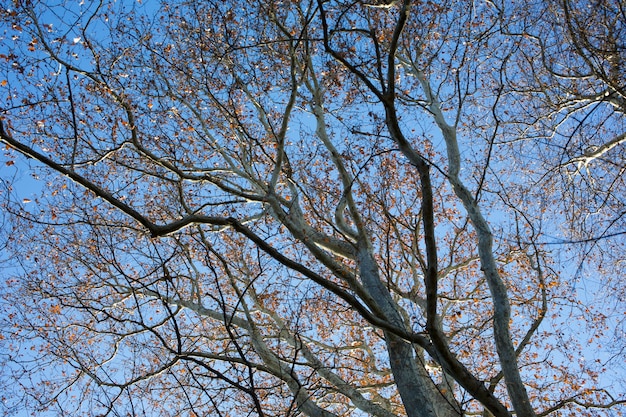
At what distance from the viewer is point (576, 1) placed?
17.0 ft

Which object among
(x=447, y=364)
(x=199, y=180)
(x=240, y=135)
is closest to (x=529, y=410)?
(x=447, y=364)

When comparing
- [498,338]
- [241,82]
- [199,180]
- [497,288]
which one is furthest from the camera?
[241,82]

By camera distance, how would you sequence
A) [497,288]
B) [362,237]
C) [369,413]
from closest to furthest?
[497,288] → [369,413] → [362,237]

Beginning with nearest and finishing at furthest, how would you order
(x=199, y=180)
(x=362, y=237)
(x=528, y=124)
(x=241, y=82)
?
(x=362, y=237) < (x=199, y=180) < (x=241, y=82) < (x=528, y=124)

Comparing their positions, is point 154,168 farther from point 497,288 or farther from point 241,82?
point 497,288

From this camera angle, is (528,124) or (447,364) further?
(528,124)

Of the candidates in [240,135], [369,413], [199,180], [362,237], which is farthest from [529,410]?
[240,135]

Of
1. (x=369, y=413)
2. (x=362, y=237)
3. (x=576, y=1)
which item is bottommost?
(x=369, y=413)

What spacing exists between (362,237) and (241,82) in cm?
320

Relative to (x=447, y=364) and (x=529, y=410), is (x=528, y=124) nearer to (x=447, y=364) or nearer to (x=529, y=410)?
(x=529, y=410)

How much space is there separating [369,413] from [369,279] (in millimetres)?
1686

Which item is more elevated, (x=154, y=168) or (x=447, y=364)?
(x=154, y=168)

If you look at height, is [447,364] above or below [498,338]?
below

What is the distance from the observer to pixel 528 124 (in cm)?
866
